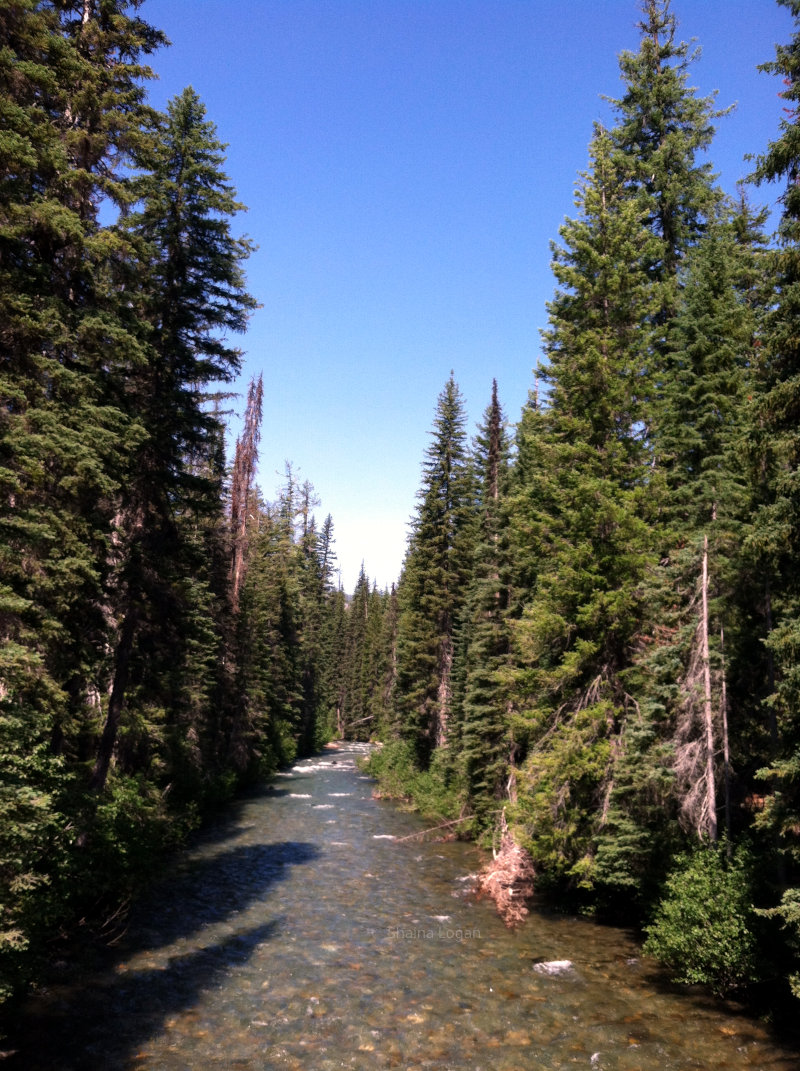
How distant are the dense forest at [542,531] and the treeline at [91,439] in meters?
0.08

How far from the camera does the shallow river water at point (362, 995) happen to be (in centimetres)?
990

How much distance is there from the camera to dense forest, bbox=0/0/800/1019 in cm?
1052

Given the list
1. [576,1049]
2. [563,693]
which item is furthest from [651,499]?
[576,1049]

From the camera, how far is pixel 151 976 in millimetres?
12359

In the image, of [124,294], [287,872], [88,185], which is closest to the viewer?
[88,185]

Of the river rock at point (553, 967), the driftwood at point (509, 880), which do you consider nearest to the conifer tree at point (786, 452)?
the river rock at point (553, 967)

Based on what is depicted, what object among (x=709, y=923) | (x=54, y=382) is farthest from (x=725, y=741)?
(x=54, y=382)

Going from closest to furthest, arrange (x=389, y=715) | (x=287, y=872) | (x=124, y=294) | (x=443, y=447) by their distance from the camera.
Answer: (x=124, y=294) → (x=287, y=872) → (x=443, y=447) → (x=389, y=715)

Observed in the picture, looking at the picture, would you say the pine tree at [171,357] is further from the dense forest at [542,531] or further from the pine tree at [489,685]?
the pine tree at [489,685]

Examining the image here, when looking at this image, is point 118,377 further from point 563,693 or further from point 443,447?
point 443,447

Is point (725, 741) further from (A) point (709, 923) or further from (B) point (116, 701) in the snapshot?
(B) point (116, 701)

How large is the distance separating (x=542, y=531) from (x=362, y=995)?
12.8 m

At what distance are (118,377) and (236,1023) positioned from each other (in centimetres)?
1348

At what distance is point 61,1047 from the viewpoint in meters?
9.56
